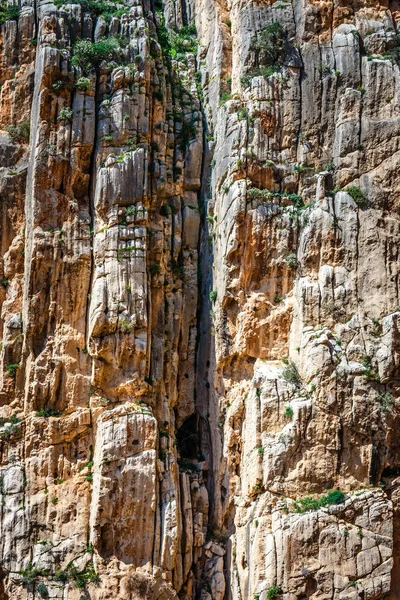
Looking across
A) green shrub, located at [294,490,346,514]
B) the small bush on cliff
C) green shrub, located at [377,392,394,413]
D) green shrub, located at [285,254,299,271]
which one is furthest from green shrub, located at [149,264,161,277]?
green shrub, located at [294,490,346,514]

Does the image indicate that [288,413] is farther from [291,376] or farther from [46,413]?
[46,413]

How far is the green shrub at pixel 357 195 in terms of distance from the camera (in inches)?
1244

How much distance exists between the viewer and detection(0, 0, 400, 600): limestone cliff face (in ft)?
96.4

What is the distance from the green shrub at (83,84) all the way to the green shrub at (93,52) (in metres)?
0.43

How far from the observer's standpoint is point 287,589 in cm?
2827

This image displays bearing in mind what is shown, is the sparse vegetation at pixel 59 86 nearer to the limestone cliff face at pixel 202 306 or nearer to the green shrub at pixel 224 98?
the limestone cliff face at pixel 202 306

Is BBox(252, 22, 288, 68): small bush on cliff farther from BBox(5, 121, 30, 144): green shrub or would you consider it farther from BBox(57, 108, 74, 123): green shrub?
BBox(5, 121, 30, 144): green shrub

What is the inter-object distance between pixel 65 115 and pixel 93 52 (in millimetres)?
2560

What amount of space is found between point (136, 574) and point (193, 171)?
14.2m

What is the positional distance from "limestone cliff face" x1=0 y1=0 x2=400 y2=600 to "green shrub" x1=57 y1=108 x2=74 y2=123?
5 centimetres

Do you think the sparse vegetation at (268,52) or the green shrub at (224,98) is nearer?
the sparse vegetation at (268,52)

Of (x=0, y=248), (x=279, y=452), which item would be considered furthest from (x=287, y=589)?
(x=0, y=248)

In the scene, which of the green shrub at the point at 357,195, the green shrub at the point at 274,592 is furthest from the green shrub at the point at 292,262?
the green shrub at the point at 274,592

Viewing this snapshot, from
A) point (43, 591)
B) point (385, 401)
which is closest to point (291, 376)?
point (385, 401)
